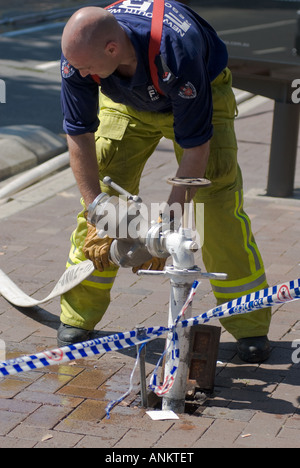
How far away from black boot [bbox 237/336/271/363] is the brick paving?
0.03 meters

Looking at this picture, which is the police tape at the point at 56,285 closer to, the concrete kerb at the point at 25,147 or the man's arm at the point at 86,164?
the man's arm at the point at 86,164

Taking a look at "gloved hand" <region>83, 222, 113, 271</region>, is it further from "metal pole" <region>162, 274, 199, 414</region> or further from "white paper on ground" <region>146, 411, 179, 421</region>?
"white paper on ground" <region>146, 411, 179, 421</region>

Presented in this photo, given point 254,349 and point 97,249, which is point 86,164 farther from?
point 254,349

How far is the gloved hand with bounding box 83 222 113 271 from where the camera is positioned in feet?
12.9

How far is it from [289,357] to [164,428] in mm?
989

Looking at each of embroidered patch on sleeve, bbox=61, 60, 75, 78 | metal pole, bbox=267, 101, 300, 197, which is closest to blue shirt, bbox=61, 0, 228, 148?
embroidered patch on sleeve, bbox=61, 60, 75, 78

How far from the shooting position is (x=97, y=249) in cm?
394

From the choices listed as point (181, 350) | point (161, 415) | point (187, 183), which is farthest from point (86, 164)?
point (161, 415)

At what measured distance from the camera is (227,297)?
14.1 ft

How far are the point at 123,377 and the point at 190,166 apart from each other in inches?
41.8

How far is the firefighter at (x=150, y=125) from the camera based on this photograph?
3.56 metres

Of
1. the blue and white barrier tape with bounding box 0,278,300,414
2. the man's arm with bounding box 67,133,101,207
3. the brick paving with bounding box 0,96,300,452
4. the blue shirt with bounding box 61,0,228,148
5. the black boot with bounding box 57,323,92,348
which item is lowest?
the brick paving with bounding box 0,96,300,452
